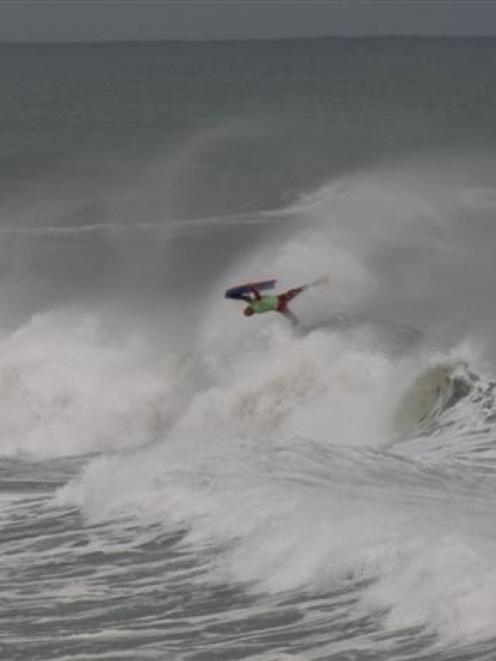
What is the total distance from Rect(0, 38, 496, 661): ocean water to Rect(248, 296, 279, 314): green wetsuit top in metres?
0.99

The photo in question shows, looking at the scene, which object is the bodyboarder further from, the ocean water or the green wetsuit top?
the ocean water

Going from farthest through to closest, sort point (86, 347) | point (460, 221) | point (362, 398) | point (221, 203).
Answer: point (221, 203) → point (460, 221) → point (86, 347) → point (362, 398)

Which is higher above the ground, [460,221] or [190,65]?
[190,65]

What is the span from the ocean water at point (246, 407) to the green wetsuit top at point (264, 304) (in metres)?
0.99

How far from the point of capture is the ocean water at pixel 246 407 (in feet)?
53.8

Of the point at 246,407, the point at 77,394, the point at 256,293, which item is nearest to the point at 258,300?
the point at 256,293

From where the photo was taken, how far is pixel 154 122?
81.9m

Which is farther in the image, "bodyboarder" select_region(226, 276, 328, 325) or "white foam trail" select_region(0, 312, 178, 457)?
"white foam trail" select_region(0, 312, 178, 457)

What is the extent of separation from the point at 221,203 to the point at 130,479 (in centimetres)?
3262

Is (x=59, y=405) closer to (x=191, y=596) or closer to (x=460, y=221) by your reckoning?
(x=191, y=596)

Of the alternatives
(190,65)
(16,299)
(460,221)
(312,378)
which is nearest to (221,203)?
(460,221)

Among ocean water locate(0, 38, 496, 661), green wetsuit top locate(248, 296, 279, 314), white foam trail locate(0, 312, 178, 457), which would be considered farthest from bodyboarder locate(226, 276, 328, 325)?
white foam trail locate(0, 312, 178, 457)

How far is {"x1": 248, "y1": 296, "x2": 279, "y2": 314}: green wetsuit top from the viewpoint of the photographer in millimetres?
28281

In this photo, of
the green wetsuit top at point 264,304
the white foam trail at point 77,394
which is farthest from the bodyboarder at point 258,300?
the white foam trail at point 77,394
